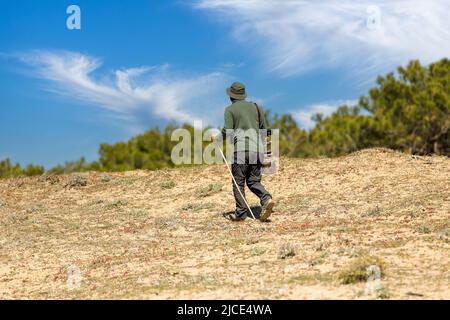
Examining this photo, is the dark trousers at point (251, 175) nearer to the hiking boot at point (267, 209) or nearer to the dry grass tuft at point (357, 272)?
the hiking boot at point (267, 209)

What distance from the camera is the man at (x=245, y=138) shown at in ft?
42.3

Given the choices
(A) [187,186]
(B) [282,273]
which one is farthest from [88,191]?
(B) [282,273]

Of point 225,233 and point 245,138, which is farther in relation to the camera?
point 245,138

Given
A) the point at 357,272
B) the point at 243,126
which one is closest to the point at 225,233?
the point at 243,126

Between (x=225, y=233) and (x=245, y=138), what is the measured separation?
80.6 inches

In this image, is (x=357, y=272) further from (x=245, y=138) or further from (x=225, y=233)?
(x=245, y=138)

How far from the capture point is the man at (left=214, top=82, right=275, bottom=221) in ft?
42.3

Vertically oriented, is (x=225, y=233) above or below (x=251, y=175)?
below

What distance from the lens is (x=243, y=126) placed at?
12.9 m

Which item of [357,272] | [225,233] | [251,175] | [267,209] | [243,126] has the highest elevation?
[243,126]

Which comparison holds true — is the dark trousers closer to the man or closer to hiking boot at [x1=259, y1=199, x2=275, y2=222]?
the man

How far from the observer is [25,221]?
53.6ft

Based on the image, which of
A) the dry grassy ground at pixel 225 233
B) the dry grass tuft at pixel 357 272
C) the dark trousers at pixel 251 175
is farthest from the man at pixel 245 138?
the dry grass tuft at pixel 357 272
